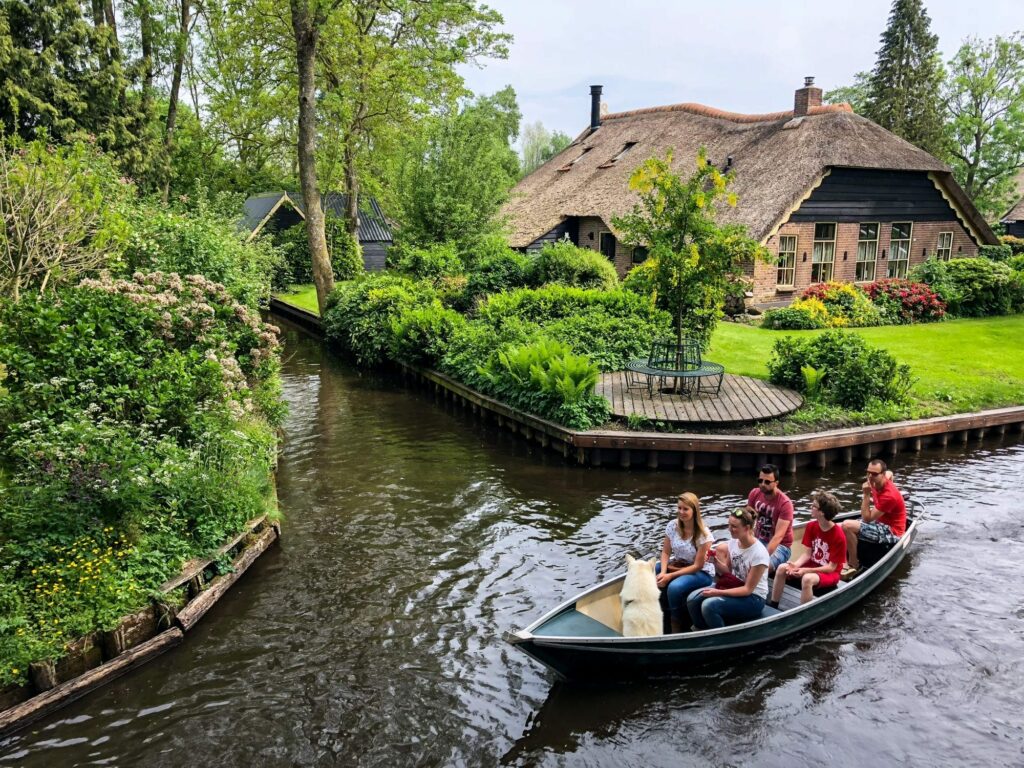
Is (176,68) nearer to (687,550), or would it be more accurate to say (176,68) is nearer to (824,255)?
(824,255)

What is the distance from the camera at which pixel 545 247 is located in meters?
24.4

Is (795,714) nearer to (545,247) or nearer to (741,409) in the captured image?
(741,409)

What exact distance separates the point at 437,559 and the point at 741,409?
6.98 metres

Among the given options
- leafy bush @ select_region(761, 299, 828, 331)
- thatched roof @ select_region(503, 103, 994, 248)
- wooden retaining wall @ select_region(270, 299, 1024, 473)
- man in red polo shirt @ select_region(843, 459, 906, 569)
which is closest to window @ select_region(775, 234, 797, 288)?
thatched roof @ select_region(503, 103, 994, 248)

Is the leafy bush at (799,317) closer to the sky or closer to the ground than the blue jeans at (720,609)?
closer to the sky

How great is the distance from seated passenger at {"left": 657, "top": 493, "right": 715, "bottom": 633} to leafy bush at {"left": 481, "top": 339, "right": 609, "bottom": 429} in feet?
18.5

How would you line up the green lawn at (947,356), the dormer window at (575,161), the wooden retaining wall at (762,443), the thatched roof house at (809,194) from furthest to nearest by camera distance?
the dormer window at (575,161), the thatched roof house at (809,194), the green lawn at (947,356), the wooden retaining wall at (762,443)

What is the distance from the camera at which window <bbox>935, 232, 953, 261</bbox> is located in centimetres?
2888

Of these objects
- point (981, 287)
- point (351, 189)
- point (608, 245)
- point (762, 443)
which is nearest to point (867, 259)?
point (981, 287)

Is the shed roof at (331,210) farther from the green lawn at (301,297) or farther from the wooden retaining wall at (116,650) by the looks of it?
the wooden retaining wall at (116,650)

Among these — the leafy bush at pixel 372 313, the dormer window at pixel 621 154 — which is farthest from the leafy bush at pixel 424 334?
the dormer window at pixel 621 154

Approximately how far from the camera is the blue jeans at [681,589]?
25.3ft

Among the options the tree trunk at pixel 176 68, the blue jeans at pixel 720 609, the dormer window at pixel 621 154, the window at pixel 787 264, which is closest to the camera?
the blue jeans at pixel 720 609

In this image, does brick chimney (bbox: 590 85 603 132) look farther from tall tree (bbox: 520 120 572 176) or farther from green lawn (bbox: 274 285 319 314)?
tall tree (bbox: 520 120 572 176)
